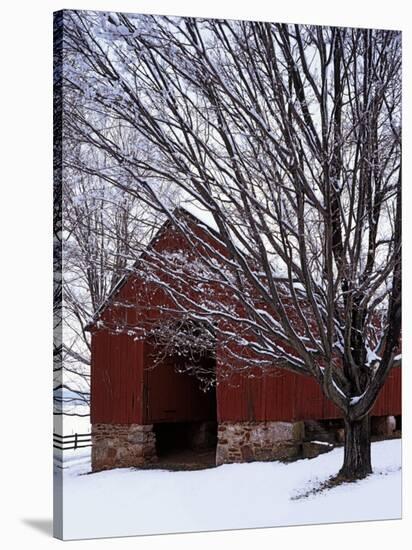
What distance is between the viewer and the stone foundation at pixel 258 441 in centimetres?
959

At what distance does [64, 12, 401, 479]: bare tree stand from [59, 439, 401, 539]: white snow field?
22 centimetres

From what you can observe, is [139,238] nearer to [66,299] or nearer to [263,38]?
[66,299]

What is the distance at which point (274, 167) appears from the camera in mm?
9672

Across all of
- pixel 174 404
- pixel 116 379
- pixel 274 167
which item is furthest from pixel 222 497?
pixel 274 167

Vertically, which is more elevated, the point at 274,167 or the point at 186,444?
the point at 274,167

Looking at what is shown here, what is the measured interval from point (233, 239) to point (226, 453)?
5.60ft

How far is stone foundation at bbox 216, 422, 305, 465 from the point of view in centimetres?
959

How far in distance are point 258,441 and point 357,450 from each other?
2.99 ft

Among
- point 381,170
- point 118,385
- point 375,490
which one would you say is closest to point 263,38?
point 381,170

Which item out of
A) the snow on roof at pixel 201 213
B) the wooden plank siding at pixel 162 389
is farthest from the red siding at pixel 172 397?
the snow on roof at pixel 201 213

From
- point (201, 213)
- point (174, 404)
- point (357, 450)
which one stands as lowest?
point (357, 450)

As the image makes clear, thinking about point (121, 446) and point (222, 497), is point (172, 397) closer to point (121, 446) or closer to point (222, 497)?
point (121, 446)

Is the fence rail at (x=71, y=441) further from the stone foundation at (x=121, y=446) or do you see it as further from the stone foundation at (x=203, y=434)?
the stone foundation at (x=203, y=434)

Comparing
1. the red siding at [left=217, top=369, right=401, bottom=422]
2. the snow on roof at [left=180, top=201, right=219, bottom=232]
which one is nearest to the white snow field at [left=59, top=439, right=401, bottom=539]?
the red siding at [left=217, top=369, right=401, bottom=422]
